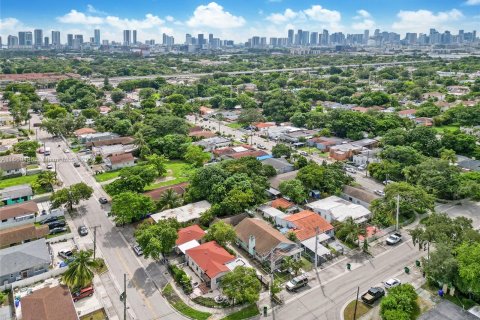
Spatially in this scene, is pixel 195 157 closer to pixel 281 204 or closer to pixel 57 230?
pixel 281 204

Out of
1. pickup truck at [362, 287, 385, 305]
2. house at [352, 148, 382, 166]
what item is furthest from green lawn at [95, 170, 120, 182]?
pickup truck at [362, 287, 385, 305]

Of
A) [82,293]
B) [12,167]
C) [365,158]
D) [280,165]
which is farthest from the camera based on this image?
[365,158]

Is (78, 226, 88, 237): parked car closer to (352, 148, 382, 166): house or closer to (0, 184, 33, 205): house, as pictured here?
(0, 184, 33, 205): house

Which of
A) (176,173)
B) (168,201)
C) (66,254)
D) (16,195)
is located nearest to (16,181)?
(16,195)

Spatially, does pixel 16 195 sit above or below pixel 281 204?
below

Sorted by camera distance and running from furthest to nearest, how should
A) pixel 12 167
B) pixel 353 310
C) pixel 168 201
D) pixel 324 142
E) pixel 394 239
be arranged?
1. pixel 324 142
2. pixel 12 167
3. pixel 168 201
4. pixel 394 239
5. pixel 353 310

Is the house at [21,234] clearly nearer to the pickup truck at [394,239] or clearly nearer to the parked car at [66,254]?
the parked car at [66,254]

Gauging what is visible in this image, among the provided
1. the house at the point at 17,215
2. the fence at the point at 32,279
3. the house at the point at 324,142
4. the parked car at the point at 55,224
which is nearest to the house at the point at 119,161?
the house at the point at 17,215

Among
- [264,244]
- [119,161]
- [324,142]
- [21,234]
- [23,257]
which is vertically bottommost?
[23,257]
